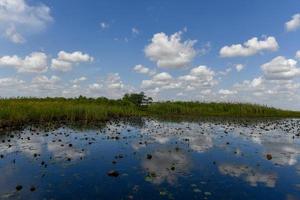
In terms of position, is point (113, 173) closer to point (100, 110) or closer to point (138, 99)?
point (100, 110)

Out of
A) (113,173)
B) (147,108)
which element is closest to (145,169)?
(113,173)

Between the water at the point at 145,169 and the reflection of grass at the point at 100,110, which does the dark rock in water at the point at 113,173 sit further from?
the reflection of grass at the point at 100,110

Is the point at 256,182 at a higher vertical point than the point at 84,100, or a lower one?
lower

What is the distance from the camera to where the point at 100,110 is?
132 ft

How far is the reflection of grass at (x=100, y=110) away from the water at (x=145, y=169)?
34.7ft

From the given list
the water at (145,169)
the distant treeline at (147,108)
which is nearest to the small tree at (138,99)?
the distant treeline at (147,108)

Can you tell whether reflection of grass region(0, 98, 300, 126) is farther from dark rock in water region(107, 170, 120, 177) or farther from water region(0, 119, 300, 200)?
dark rock in water region(107, 170, 120, 177)

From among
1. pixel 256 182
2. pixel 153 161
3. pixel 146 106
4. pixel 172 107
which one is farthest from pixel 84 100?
pixel 256 182

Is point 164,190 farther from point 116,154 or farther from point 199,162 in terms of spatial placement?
point 116,154

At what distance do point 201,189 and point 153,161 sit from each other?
4.44 meters

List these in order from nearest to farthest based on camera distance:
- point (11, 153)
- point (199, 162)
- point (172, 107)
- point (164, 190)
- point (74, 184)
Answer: point (164, 190) → point (74, 184) → point (199, 162) → point (11, 153) → point (172, 107)

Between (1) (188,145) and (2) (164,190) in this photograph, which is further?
(1) (188,145)

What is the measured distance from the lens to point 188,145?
19.2m

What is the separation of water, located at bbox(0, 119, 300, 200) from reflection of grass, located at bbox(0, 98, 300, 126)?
10571 mm
